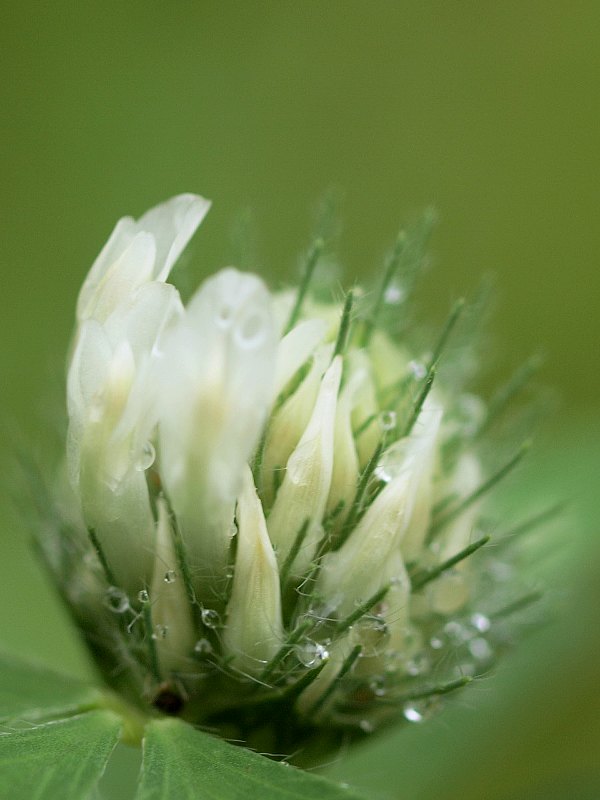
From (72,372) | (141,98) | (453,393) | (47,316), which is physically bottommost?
(47,316)

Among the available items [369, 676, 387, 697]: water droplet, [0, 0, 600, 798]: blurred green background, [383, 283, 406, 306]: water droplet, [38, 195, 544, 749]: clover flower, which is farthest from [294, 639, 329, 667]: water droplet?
[0, 0, 600, 798]: blurred green background

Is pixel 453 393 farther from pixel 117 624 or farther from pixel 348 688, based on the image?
pixel 117 624

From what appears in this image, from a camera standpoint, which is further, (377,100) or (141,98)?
(377,100)

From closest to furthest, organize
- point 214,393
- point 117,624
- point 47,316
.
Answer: point 214,393, point 117,624, point 47,316

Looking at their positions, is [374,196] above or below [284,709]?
above

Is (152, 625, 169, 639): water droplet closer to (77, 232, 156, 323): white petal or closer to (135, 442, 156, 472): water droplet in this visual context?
(135, 442, 156, 472): water droplet

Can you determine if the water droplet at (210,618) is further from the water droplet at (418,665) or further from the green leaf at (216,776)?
the water droplet at (418,665)

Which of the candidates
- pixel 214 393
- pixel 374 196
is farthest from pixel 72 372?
pixel 374 196
